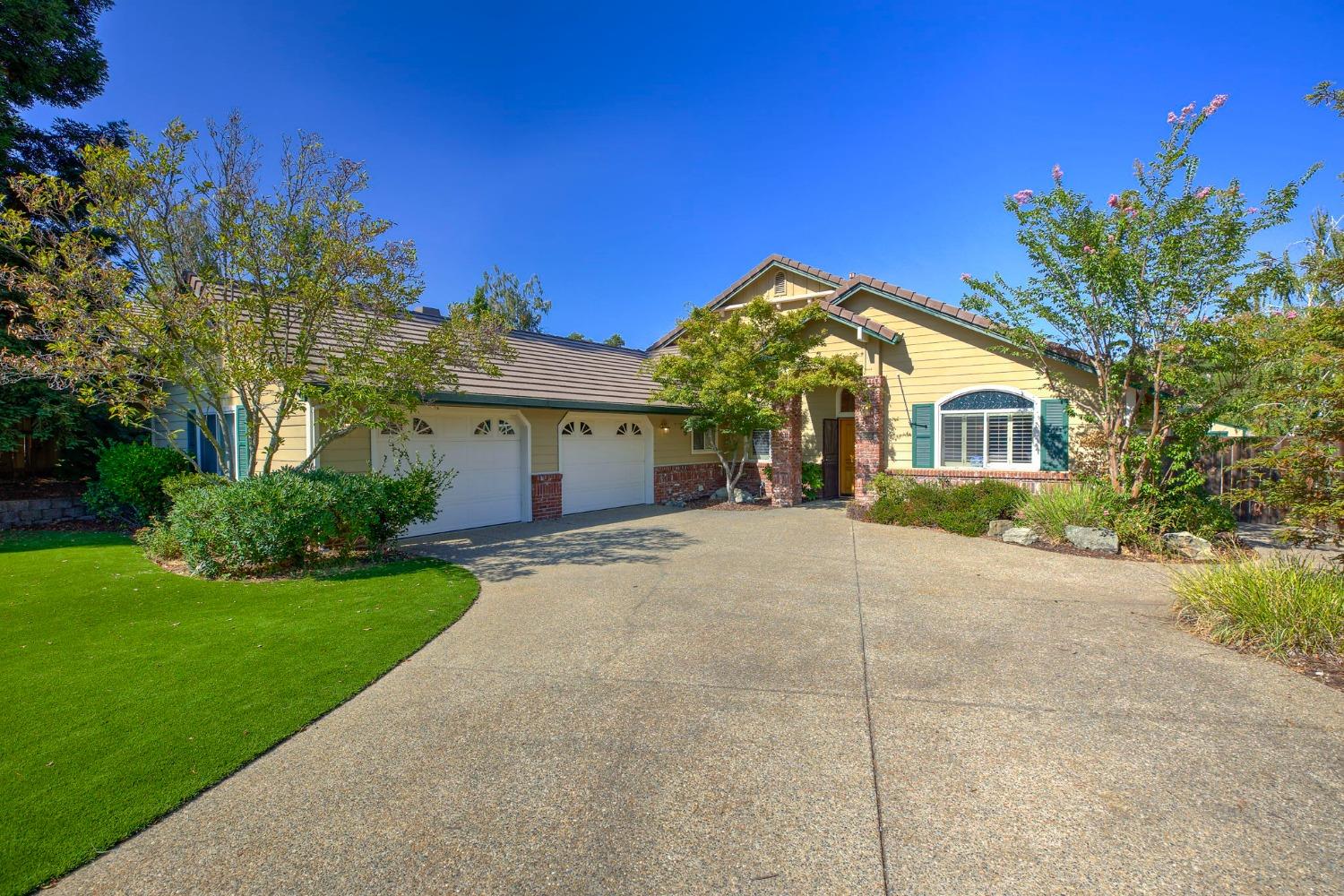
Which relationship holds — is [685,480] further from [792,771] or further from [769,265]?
[792,771]

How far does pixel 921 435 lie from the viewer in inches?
541

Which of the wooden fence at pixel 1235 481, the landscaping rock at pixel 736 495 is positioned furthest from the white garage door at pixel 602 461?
the wooden fence at pixel 1235 481

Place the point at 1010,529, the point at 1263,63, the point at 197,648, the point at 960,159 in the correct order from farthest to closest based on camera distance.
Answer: the point at 960,159 → the point at 1010,529 → the point at 1263,63 → the point at 197,648

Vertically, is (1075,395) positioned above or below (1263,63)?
below

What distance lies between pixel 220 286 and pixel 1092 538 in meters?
14.1

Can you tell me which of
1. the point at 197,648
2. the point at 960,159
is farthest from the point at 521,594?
the point at 960,159

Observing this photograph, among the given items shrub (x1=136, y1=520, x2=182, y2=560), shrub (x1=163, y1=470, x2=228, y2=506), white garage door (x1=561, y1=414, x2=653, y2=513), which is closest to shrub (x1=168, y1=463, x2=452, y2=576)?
shrub (x1=163, y1=470, x2=228, y2=506)

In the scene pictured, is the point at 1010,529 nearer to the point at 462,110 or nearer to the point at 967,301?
the point at 967,301

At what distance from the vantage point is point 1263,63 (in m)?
8.45

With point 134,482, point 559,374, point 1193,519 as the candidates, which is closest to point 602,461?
point 559,374

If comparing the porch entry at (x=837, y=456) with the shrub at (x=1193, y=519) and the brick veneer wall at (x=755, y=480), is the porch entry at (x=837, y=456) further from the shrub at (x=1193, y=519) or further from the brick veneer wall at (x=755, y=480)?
the shrub at (x=1193, y=519)

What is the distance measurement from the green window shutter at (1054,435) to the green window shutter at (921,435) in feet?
7.19

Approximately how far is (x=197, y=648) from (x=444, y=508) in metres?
6.30

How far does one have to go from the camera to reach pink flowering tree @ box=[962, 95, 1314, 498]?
9297mm
